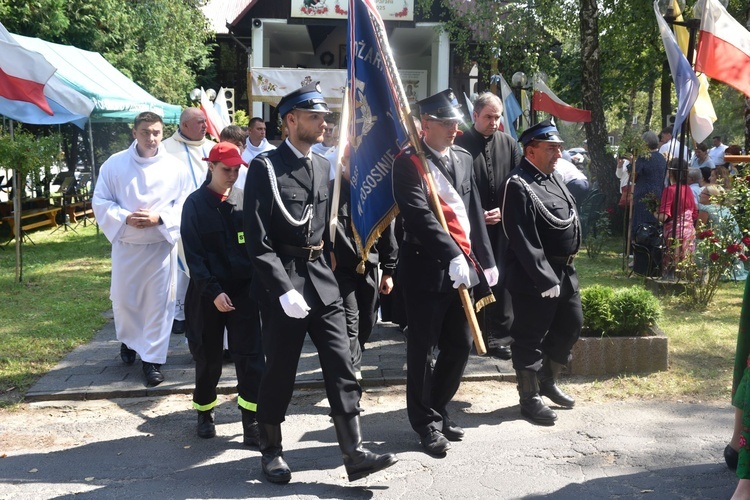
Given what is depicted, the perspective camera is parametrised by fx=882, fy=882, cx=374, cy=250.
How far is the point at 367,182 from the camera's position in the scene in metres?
5.34

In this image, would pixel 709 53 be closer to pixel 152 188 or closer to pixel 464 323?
pixel 464 323

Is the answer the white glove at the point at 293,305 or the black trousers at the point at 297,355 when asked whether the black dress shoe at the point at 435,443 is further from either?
the white glove at the point at 293,305

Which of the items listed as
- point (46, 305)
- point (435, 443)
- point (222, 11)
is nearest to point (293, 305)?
point (435, 443)

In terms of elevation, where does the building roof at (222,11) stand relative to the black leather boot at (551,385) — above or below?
above

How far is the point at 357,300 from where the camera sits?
6.46 metres

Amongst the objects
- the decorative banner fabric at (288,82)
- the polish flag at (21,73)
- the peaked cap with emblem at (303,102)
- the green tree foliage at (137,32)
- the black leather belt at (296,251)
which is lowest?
the black leather belt at (296,251)

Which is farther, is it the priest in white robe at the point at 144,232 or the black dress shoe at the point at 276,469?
the priest in white robe at the point at 144,232

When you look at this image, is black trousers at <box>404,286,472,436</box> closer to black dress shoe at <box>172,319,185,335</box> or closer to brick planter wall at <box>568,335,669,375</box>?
brick planter wall at <box>568,335,669,375</box>

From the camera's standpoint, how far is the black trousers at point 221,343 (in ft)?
17.6

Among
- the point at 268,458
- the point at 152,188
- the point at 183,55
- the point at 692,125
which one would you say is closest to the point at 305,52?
the point at 183,55

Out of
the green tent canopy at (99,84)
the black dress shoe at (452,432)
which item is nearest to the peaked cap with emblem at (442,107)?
the black dress shoe at (452,432)

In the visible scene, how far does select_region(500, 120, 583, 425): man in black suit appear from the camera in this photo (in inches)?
223

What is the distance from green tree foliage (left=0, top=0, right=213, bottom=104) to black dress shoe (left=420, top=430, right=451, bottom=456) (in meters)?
17.2

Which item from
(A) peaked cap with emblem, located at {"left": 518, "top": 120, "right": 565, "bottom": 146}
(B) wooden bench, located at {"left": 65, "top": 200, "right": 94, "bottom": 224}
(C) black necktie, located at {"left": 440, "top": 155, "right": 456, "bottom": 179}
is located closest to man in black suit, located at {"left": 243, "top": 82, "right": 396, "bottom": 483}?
(C) black necktie, located at {"left": 440, "top": 155, "right": 456, "bottom": 179}
